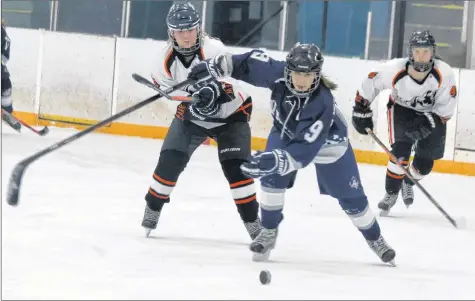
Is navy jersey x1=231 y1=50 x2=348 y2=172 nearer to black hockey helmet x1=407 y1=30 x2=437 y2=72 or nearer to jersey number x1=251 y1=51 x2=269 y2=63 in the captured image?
jersey number x1=251 y1=51 x2=269 y2=63

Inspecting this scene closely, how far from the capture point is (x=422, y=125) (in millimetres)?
4996

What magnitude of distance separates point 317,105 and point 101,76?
4.58 meters

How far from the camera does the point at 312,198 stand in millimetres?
5516

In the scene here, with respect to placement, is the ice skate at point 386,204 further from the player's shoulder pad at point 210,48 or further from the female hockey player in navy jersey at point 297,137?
the player's shoulder pad at point 210,48

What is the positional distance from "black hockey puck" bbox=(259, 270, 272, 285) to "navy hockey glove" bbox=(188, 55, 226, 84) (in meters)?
0.76

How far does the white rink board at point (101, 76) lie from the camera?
715 cm

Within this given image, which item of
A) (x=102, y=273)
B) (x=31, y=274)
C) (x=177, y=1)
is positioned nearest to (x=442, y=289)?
(x=102, y=273)

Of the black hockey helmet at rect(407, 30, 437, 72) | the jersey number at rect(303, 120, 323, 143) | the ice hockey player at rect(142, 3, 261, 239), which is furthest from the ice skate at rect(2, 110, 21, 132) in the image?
the jersey number at rect(303, 120, 323, 143)

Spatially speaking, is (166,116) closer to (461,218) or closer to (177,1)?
(177,1)

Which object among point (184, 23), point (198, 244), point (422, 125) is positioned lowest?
point (198, 244)

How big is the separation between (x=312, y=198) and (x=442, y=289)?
228 centimetres

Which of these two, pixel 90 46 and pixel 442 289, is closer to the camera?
pixel 442 289

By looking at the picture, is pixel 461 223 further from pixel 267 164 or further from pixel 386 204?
pixel 267 164

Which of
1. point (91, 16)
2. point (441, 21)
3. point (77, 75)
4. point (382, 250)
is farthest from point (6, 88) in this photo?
point (382, 250)
